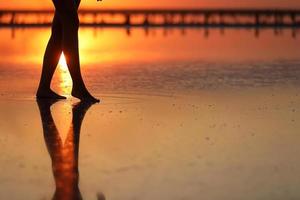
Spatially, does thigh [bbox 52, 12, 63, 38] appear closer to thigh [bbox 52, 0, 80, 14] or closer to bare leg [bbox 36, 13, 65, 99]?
bare leg [bbox 36, 13, 65, 99]

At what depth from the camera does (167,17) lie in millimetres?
53094

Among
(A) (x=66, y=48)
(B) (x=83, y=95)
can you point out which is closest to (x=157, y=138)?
(B) (x=83, y=95)

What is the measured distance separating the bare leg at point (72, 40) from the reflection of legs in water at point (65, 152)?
0.67 meters

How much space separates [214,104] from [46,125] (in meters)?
2.36

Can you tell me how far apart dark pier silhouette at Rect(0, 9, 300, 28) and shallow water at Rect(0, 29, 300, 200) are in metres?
35.7

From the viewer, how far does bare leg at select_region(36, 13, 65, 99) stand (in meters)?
10.2

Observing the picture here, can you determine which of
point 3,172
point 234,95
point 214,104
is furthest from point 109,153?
point 234,95

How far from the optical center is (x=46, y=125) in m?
7.86

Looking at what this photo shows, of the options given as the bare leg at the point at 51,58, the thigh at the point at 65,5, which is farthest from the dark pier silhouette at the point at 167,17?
the thigh at the point at 65,5

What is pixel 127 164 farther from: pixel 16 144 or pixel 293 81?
pixel 293 81

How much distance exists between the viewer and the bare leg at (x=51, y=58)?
1025 cm

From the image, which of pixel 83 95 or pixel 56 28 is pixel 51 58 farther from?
pixel 83 95

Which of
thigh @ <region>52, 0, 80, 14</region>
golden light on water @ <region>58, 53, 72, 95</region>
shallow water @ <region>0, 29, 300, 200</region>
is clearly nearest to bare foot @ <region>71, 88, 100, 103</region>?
shallow water @ <region>0, 29, 300, 200</region>

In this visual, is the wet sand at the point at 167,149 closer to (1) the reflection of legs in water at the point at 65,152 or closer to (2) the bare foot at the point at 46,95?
(1) the reflection of legs in water at the point at 65,152
